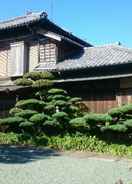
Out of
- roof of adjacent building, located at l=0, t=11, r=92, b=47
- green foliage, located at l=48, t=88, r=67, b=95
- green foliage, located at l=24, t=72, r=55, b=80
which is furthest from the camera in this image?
roof of adjacent building, located at l=0, t=11, r=92, b=47

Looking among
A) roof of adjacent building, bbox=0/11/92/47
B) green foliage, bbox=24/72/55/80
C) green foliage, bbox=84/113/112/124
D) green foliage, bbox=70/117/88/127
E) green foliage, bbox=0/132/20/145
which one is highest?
roof of adjacent building, bbox=0/11/92/47

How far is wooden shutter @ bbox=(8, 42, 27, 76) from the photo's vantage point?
2261 centimetres

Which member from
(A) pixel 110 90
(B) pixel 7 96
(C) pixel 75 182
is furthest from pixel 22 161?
(B) pixel 7 96

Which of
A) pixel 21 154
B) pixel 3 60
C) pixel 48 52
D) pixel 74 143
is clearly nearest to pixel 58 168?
pixel 21 154

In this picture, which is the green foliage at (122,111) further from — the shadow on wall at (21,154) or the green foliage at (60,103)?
the shadow on wall at (21,154)

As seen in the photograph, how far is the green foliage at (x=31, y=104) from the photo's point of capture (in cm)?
1856

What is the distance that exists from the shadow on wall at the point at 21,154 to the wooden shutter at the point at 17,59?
633 cm

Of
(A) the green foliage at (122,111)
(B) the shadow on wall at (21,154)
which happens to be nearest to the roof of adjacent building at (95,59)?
(A) the green foliage at (122,111)

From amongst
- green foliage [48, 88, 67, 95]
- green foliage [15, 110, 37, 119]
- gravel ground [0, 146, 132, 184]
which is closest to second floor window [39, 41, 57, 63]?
green foliage [48, 88, 67, 95]

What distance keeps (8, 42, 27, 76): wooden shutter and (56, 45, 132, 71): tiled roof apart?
2.38 meters

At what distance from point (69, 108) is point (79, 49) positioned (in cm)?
648

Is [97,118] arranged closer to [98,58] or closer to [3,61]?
[98,58]

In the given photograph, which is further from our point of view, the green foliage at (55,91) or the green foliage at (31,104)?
the green foliage at (55,91)

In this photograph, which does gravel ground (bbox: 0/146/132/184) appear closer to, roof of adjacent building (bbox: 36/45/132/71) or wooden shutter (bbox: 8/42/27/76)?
roof of adjacent building (bbox: 36/45/132/71)
